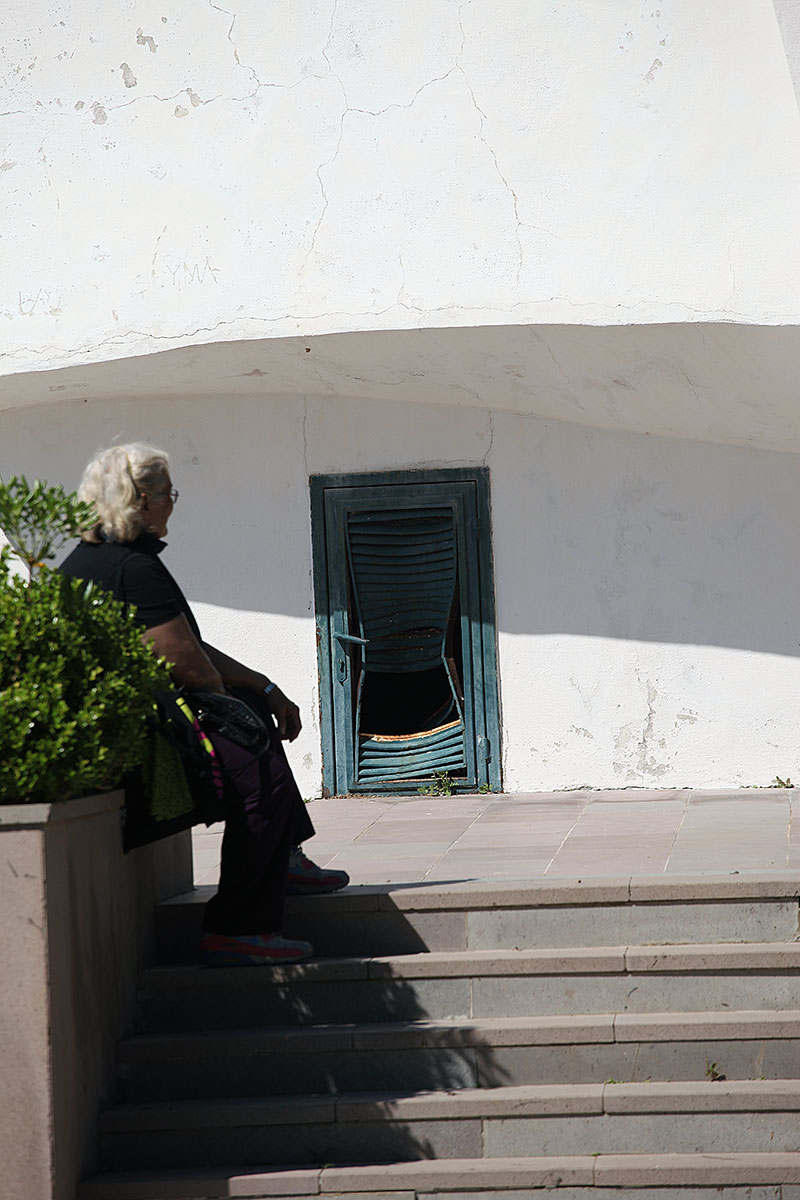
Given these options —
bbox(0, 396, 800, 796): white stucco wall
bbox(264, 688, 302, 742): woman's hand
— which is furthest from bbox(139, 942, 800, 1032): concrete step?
bbox(0, 396, 800, 796): white stucco wall

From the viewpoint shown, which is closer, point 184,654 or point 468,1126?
point 468,1126

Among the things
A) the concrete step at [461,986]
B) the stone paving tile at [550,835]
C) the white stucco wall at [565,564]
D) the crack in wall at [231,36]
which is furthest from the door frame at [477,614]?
the concrete step at [461,986]

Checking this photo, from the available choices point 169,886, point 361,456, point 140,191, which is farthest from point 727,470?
point 169,886

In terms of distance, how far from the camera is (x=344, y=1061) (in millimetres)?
4199

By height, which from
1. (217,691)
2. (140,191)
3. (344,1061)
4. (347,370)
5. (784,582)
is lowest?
(344,1061)

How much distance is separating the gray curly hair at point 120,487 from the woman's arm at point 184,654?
1.02 feet

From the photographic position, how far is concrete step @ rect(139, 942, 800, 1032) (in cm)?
428

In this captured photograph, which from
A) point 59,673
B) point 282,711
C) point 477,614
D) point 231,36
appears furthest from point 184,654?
point 231,36

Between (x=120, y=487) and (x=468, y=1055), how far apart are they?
2114 millimetres

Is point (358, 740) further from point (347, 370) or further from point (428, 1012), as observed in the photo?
point (428, 1012)

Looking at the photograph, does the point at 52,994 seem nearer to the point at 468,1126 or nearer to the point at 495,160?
the point at 468,1126

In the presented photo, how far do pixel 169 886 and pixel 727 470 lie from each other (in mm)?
4645

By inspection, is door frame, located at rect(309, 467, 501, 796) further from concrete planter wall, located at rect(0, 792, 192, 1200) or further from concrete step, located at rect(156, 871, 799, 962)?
concrete planter wall, located at rect(0, 792, 192, 1200)

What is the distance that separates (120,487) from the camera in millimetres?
4152
